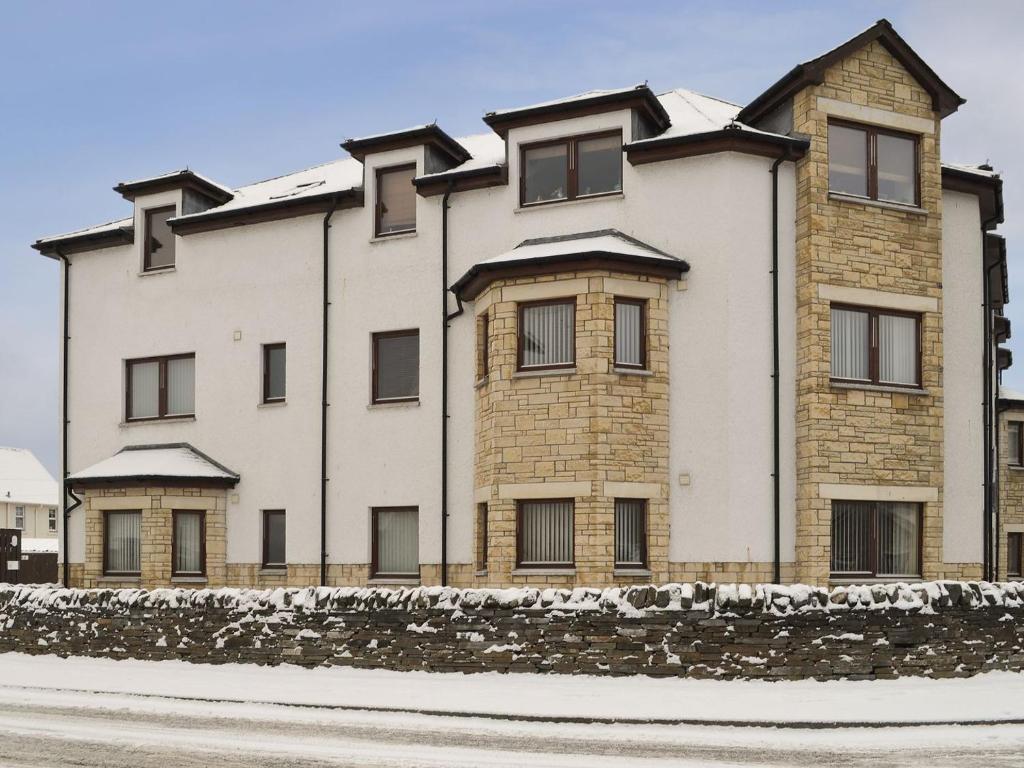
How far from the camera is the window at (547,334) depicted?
68.7 ft

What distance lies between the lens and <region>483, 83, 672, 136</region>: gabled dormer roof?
21625 millimetres

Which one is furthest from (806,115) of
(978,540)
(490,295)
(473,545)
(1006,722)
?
(1006,722)

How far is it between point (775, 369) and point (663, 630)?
19.9 ft

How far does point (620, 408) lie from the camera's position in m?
20.6

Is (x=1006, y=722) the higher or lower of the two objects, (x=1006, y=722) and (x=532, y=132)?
the lower

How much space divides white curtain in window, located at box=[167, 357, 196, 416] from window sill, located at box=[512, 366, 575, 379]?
8.98 meters

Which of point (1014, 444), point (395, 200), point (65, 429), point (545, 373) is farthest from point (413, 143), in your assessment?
point (1014, 444)

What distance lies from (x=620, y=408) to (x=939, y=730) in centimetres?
861

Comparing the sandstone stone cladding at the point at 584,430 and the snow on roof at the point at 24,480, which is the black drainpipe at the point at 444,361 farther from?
the snow on roof at the point at 24,480

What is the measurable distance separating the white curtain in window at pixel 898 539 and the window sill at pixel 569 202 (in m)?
7.40

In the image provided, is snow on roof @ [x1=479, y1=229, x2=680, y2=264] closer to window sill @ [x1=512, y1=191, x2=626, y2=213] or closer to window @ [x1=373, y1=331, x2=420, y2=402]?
window sill @ [x1=512, y1=191, x2=626, y2=213]

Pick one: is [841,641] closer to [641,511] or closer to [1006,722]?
[1006,722]

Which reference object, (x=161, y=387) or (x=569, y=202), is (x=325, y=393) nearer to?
(x=161, y=387)

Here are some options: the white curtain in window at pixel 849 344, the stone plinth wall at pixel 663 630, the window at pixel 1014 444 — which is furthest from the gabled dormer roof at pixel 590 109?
the window at pixel 1014 444
